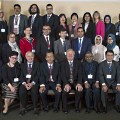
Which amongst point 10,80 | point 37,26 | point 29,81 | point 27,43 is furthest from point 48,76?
point 37,26

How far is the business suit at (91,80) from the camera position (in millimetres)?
5463

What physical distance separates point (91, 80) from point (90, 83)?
0.06 m

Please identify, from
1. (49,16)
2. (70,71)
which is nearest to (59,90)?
(70,71)

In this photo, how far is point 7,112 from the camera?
17.7ft

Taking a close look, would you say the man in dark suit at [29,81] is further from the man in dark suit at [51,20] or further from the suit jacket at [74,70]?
the man in dark suit at [51,20]

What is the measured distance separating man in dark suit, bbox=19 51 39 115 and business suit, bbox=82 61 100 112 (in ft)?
3.00

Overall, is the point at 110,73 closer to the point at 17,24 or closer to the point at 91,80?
the point at 91,80

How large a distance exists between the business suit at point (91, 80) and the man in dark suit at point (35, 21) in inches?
66.3

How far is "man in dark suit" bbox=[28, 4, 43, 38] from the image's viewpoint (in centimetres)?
688

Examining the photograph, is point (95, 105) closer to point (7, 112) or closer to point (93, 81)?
point (93, 81)

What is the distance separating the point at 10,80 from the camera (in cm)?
549

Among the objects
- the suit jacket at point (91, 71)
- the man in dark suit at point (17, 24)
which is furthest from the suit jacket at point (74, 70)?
the man in dark suit at point (17, 24)

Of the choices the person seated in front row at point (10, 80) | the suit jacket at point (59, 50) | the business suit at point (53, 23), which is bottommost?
the person seated in front row at point (10, 80)

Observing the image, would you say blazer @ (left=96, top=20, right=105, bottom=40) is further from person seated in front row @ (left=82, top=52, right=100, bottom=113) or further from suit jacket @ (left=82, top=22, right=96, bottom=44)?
person seated in front row @ (left=82, top=52, right=100, bottom=113)
